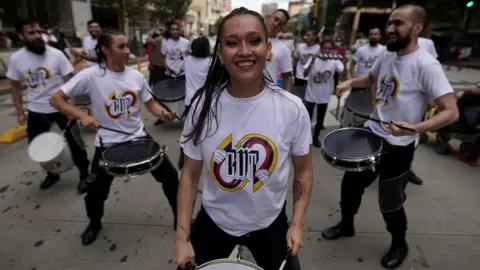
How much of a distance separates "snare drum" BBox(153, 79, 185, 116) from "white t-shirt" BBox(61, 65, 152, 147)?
2.28m

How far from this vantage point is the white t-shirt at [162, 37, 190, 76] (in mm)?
6867

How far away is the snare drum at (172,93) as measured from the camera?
17.3ft

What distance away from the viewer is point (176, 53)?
6.86 m

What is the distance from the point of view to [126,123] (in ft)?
9.29

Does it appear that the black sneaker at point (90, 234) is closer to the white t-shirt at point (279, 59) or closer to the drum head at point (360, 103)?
the white t-shirt at point (279, 59)

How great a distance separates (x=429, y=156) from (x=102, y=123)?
4.84 m

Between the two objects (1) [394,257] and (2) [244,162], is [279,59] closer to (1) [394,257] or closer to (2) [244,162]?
(1) [394,257]

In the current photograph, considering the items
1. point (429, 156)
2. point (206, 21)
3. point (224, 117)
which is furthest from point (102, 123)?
point (206, 21)

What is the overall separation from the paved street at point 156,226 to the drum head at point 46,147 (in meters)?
0.66

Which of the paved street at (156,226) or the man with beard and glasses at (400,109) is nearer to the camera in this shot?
the man with beard and glasses at (400,109)

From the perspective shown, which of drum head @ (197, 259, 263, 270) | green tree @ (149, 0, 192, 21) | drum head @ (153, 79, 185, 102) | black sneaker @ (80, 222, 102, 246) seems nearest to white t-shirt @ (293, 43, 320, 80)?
drum head @ (153, 79, 185, 102)

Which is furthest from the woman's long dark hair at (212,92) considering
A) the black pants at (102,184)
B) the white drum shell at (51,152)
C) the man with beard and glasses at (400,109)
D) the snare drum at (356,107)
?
the snare drum at (356,107)

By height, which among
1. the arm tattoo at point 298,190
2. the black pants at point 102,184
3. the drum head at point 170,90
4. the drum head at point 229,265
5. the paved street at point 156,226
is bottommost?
the paved street at point 156,226

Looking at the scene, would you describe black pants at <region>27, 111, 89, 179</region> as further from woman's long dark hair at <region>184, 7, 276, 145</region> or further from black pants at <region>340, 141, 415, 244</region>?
black pants at <region>340, 141, 415, 244</region>
